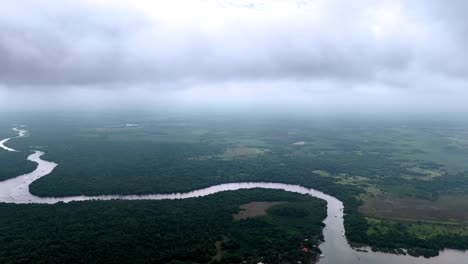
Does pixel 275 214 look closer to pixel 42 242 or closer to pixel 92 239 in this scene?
pixel 92 239

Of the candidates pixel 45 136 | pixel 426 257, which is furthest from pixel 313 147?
pixel 45 136

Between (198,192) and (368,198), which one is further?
(198,192)

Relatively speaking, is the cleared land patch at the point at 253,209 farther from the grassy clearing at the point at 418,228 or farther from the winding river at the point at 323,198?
the grassy clearing at the point at 418,228

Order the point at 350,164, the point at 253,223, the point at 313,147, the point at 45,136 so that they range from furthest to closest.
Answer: the point at 45,136 → the point at 313,147 → the point at 350,164 → the point at 253,223

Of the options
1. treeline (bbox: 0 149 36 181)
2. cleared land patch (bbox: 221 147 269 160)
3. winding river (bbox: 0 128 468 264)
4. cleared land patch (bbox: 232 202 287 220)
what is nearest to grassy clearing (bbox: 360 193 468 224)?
winding river (bbox: 0 128 468 264)

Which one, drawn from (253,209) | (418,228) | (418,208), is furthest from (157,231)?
(418,208)
